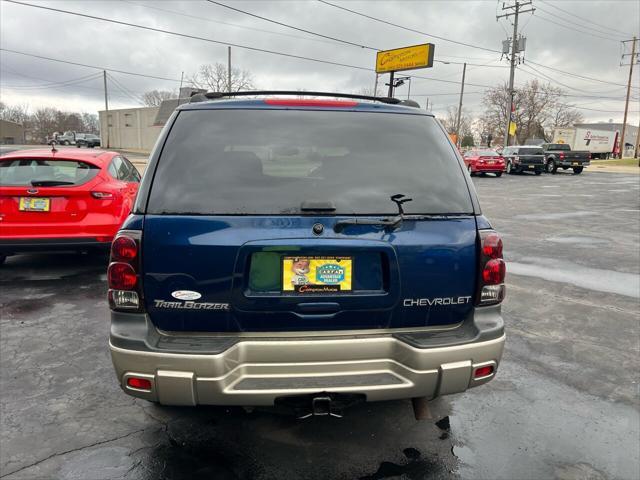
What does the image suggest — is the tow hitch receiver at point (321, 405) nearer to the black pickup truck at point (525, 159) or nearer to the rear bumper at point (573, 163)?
the black pickup truck at point (525, 159)

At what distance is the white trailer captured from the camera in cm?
5562

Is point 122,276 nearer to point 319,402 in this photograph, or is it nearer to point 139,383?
point 139,383

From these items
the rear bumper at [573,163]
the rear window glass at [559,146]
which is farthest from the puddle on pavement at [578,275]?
the rear window glass at [559,146]

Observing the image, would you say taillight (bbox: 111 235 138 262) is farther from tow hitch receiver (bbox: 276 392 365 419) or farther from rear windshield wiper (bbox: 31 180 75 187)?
rear windshield wiper (bbox: 31 180 75 187)

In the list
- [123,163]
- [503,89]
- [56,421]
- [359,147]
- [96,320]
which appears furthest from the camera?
[503,89]

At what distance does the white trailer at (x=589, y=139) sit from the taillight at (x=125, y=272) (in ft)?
201

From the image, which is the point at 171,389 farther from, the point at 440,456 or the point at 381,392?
the point at 440,456

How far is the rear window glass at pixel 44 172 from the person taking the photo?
18.4 feet

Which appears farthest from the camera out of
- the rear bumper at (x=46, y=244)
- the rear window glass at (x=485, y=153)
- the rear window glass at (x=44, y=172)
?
the rear window glass at (x=485, y=153)

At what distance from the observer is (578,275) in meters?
6.68

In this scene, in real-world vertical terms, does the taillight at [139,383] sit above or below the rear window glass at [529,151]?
below

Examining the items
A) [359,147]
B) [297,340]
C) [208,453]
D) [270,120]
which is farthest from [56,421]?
[359,147]

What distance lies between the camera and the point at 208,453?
2.67 metres

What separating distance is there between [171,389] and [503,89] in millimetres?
84387
